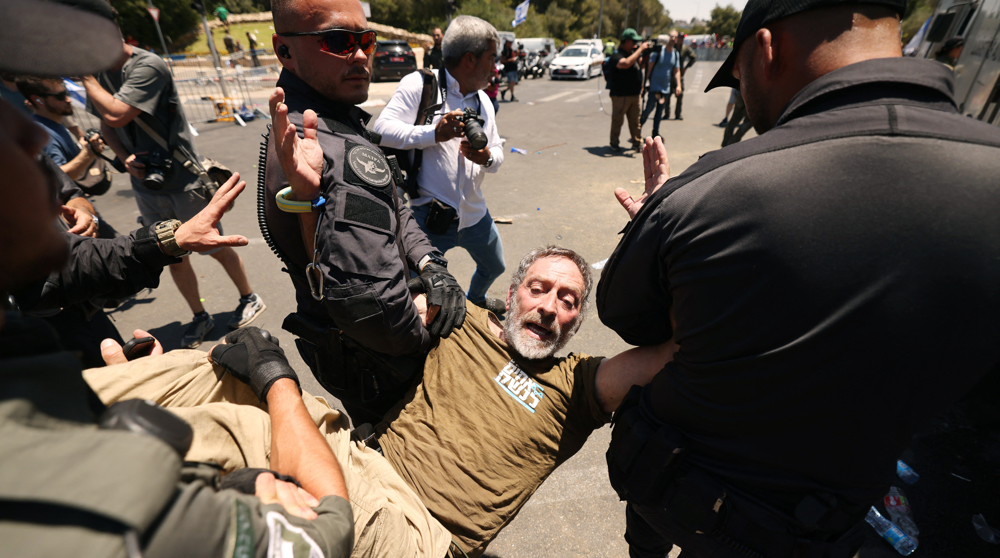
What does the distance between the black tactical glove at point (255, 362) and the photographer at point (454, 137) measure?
1616mm

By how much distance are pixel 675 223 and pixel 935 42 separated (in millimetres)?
8412

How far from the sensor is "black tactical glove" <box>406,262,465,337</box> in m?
1.86

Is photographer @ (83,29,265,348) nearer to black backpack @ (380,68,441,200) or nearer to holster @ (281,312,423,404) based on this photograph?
black backpack @ (380,68,441,200)

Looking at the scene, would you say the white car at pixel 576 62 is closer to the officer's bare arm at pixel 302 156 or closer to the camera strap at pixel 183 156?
the camera strap at pixel 183 156

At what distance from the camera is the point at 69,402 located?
55 centimetres

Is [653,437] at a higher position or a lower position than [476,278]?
higher

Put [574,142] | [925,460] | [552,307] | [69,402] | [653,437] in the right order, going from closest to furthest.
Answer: [69,402]
[653,437]
[552,307]
[925,460]
[574,142]

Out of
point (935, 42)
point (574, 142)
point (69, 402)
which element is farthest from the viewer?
point (574, 142)

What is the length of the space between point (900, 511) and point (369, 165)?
2.77 m

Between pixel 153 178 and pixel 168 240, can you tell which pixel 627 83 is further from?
pixel 168 240

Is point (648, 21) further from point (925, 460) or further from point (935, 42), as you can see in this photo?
point (925, 460)

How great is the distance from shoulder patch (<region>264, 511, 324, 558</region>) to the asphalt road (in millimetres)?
1590

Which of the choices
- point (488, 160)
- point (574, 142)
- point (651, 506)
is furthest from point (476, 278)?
point (574, 142)

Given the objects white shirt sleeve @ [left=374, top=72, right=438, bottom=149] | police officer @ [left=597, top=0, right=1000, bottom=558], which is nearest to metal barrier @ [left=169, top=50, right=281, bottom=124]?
white shirt sleeve @ [left=374, top=72, right=438, bottom=149]
